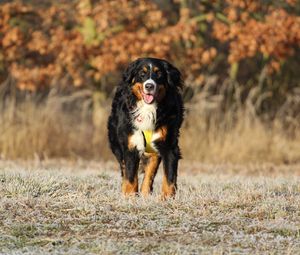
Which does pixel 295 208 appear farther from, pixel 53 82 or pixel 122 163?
pixel 53 82

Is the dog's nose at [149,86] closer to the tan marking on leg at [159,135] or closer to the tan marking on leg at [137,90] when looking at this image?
the tan marking on leg at [137,90]

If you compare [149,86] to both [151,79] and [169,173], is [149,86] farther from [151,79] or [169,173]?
[169,173]

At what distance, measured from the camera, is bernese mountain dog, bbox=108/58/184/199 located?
8.06 meters

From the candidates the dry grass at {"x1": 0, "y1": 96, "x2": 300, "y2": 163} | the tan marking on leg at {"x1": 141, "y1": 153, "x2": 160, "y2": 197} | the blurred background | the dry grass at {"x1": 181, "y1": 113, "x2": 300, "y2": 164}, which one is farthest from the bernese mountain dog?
the dry grass at {"x1": 181, "y1": 113, "x2": 300, "y2": 164}

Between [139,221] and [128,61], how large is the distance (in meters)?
10.9

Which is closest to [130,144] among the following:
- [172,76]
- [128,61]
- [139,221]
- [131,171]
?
[131,171]

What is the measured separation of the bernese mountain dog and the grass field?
11.1 inches

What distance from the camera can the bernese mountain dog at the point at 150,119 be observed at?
8.06 meters

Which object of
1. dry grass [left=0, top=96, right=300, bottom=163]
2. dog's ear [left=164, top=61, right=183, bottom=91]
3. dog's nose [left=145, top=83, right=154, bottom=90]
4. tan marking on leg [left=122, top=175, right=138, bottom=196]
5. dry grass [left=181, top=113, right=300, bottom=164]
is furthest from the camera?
dry grass [left=181, top=113, right=300, bottom=164]

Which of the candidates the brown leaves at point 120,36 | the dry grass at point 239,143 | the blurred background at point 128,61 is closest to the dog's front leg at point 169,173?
the blurred background at point 128,61

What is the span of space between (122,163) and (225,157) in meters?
7.60

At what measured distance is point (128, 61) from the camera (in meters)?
17.2

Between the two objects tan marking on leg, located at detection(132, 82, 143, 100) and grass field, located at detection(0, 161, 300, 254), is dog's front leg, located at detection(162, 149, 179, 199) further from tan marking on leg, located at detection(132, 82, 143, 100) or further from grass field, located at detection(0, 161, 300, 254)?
tan marking on leg, located at detection(132, 82, 143, 100)

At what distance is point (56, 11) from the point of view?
1795 centimetres
